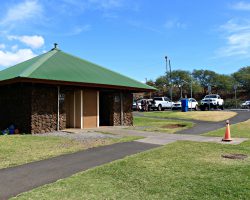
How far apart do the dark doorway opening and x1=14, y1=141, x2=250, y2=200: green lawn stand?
11596 millimetres

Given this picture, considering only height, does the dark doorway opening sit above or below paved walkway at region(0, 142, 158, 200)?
above

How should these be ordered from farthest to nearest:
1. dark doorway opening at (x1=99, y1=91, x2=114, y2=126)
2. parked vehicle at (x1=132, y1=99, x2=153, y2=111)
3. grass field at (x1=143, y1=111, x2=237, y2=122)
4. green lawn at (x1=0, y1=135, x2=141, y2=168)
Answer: parked vehicle at (x1=132, y1=99, x2=153, y2=111), grass field at (x1=143, y1=111, x2=237, y2=122), dark doorway opening at (x1=99, y1=91, x2=114, y2=126), green lawn at (x1=0, y1=135, x2=141, y2=168)

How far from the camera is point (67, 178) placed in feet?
23.3

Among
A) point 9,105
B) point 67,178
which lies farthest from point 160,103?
point 67,178

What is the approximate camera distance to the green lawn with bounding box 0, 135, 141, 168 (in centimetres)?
929

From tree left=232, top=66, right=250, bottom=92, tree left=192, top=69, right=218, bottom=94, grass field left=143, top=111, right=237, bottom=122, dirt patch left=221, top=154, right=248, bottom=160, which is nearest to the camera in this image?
dirt patch left=221, top=154, right=248, bottom=160

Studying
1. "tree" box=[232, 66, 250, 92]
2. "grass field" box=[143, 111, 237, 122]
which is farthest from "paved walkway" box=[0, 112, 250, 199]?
"tree" box=[232, 66, 250, 92]

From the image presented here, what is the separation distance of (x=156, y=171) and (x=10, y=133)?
1141 centimetres

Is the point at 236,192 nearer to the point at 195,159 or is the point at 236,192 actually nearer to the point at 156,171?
the point at 156,171

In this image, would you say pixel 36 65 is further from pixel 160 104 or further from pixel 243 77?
pixel 243 77

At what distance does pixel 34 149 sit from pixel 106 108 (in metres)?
10.6

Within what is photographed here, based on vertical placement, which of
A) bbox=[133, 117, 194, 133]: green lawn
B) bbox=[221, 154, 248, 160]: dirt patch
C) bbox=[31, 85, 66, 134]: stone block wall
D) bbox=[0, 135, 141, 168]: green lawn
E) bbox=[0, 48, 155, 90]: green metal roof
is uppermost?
bbox=[0, 48, 155, 90]: green metal roof

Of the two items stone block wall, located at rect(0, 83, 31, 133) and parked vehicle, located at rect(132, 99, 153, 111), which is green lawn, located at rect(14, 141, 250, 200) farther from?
parked vehicle, located at rect(132, 99, 153, 111)

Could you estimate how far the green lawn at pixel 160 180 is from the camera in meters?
5.88
